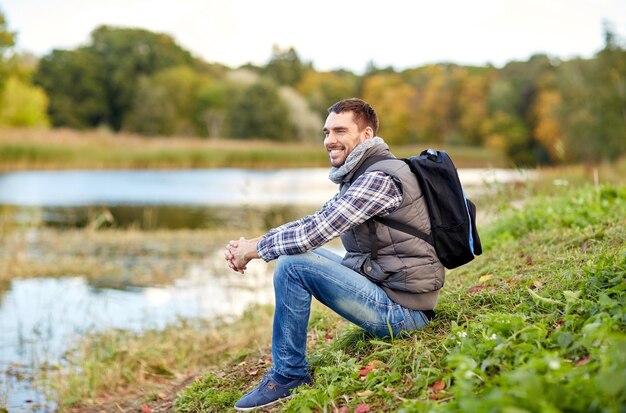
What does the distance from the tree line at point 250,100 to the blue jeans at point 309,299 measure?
42092 millimetres

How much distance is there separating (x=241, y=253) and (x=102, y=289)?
6026mm

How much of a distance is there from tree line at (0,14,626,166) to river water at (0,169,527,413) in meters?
25.3

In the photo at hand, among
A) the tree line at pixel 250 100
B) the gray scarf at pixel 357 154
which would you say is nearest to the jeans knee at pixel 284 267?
the gray scarf at pixel 357 154

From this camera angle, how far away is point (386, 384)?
126 inches

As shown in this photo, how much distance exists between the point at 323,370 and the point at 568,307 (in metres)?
1.32

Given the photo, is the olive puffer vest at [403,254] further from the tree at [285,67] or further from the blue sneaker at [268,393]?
the tree at [285,67]

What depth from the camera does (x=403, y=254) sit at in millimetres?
3363

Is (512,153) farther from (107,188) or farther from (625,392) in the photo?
(625,392)

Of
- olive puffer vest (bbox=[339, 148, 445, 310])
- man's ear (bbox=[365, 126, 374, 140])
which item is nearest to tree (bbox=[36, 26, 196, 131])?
man's ear (bbox=[365, 126, 374, 140])

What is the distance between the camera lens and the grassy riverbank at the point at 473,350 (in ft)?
7.88

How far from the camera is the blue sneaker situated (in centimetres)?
346

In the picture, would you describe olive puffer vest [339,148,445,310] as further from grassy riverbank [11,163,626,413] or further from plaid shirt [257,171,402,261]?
grassy riverbank [11,163,626,413]

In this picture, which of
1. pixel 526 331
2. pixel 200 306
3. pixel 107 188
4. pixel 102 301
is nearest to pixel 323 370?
pixel 526 331

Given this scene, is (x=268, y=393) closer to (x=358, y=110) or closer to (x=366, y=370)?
(x=366, y=370)
